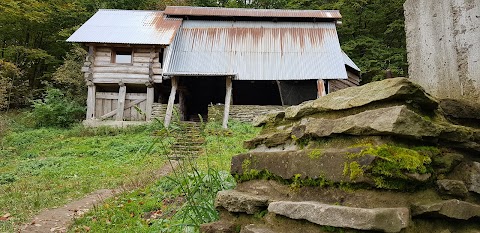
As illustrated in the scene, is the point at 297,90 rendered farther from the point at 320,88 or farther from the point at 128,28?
the point at 128,28

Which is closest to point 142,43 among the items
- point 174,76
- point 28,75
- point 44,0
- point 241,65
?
point 174,76

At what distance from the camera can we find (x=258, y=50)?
17625 mm

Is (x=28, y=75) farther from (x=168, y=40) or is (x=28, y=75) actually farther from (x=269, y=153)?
(x=269, y=153)

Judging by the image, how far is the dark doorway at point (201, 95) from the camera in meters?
20.1

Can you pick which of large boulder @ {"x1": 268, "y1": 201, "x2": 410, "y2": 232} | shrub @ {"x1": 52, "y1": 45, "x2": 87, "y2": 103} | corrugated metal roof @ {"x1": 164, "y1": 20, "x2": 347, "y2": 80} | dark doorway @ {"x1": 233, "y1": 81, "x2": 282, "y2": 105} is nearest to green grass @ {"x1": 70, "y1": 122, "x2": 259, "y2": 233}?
large boulder @ {"x1": 268, "y1": 201, "x2": 410, "y2": 232}

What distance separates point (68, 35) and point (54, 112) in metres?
7.90

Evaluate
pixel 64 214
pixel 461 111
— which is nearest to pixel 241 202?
pixel 461 111

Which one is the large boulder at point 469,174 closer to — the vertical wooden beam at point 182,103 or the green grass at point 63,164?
the green grass at point 63,164

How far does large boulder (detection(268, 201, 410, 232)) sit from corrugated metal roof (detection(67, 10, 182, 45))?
15.9 meters

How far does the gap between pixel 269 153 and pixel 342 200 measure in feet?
2.79

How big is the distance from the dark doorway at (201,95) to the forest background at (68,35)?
6.14m

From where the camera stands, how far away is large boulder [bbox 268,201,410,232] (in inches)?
68.9

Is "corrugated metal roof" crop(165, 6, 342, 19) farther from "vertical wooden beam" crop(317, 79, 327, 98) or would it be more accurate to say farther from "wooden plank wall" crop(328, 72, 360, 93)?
"vertical wooden beam" crop(317, 79, 327, 98)

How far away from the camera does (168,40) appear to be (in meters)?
17.1
